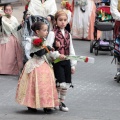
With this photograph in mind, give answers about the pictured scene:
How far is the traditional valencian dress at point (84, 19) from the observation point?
60.5ft

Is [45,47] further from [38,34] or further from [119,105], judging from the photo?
[119,105]

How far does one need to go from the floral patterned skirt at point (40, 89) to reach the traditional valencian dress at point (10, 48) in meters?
4.00

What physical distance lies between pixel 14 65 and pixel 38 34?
408 centimetres

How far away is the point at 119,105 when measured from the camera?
33.4 ft

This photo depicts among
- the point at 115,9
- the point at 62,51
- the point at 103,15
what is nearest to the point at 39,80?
the point at 62,51

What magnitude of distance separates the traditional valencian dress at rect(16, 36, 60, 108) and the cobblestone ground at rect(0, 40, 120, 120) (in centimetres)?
21

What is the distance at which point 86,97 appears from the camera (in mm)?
10875

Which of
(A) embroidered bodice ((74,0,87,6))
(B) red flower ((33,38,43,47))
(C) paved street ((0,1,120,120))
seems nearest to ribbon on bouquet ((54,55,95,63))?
(B) red flower ((33,38,43,47))

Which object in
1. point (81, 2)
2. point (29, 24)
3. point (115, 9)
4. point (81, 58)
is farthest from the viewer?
point (81, 2)

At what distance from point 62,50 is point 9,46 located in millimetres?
4018

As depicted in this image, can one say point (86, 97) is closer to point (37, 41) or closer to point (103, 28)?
point (37, 41)

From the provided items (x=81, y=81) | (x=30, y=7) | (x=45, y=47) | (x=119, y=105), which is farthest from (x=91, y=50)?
(x=45, y=47)

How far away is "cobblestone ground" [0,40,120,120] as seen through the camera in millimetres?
9266

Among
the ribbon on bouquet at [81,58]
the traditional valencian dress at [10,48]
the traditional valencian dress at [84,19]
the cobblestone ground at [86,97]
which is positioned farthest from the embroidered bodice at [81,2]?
the ribbon on bouquet at [81,58]
